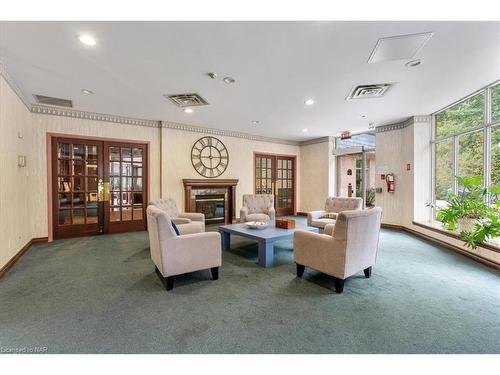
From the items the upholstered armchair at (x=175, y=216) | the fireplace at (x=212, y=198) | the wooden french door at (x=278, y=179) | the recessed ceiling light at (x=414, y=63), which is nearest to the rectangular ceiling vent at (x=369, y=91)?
the recessed ceiling light at (x=414, y=63)

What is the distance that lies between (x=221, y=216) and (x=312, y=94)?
4.13 metres

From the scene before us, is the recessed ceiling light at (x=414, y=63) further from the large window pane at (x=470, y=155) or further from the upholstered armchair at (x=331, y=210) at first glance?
the upholstered armchair at (x=331, y=210)

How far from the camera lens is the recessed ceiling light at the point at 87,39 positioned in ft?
7.99

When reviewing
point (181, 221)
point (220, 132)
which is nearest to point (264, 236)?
point (181, 221)

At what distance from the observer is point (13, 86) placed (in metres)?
3.62

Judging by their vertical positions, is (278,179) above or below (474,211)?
above

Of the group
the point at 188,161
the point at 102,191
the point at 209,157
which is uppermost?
the point at 209,157

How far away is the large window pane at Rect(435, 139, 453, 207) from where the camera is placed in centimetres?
488

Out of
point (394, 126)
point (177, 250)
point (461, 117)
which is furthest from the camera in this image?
point (394, 126)

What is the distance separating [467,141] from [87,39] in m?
5.88

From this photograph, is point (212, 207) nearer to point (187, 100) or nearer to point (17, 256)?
point (187, 100)

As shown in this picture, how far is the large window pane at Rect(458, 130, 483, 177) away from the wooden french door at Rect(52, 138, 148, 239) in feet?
21.4
